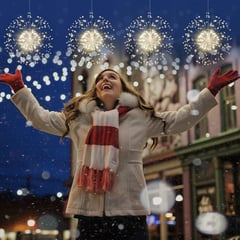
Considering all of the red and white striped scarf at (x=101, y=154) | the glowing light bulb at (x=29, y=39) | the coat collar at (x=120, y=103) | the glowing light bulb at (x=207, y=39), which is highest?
the glowing light bulb at (x=207, y=39)

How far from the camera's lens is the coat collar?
2.45 meters

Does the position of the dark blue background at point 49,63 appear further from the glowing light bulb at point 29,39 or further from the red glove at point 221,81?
the red glove at point 221,81

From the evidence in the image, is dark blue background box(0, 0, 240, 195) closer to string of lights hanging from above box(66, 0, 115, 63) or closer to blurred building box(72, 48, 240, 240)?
string of lights hanging from above box(66, 0, 115, 63)

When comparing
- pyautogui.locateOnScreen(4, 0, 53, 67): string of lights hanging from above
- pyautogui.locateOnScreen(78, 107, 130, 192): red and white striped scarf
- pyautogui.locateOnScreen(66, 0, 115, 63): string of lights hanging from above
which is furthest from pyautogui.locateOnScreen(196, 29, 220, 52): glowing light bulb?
pyautogui.locateOnScreen(78, 107, 130, 192): red and white striped scarf

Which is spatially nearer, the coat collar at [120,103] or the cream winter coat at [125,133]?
the cream winter coat at [125,133]

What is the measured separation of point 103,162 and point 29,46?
1.95 metres

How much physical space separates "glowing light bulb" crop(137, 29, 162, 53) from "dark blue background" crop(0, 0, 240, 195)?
0.73 m

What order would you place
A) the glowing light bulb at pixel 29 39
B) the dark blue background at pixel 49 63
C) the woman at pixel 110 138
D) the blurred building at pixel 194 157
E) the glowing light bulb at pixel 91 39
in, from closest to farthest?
1. the woman at pixel 110 138
2. the glowing light bulb at pixel 29 39
3. the glowing light bulb at pixel 91 39
4. the dark blue background at pixel 49 63
5. the blurred building at pixel 194 157

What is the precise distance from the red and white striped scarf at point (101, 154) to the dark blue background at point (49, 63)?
2425 mm

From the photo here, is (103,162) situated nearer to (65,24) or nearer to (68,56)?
(65,24)

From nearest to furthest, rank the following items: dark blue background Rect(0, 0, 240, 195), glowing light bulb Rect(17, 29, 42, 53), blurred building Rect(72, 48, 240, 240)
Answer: glowing light bulb Rect(17, 29, 42, 53) < dark blue background Rect(0, 0, 240, 195) < blurred building Rect(72, 48, 240, 240)

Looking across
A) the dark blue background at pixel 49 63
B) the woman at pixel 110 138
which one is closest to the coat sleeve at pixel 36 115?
the woman at pixel 110 138

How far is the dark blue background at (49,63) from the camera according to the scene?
4933mm

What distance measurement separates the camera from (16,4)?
468cm
